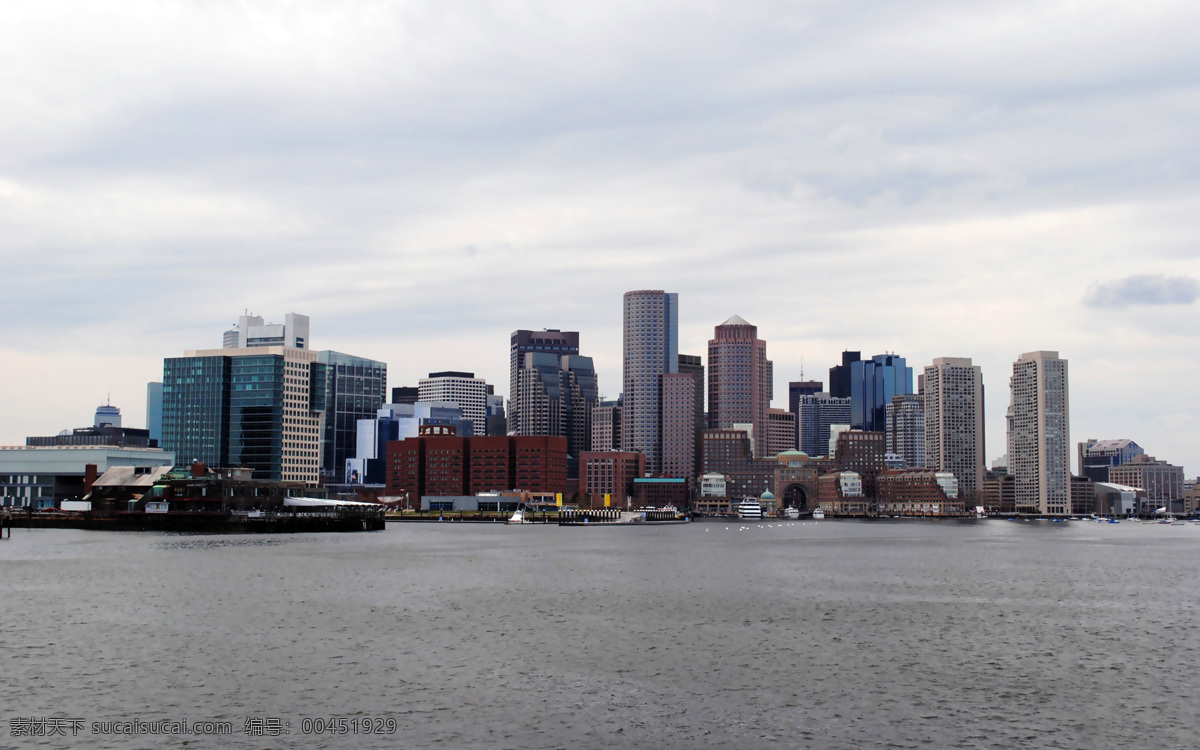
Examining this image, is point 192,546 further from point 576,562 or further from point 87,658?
point 87,658

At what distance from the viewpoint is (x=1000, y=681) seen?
55.8 metres

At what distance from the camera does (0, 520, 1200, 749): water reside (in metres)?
45.9

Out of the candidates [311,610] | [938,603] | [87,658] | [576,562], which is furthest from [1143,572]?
[87,658]

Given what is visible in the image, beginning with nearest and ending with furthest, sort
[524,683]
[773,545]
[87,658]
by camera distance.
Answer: [524,683]
[87,658]
[773,545]

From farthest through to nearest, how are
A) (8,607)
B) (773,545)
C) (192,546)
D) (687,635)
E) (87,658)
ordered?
(773,545)
(192,546)
(8,607)
(687,635)
(87,658)

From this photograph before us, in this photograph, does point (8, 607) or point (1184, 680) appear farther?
point (8, 607)

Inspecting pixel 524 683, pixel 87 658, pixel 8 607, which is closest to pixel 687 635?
pixel 524 683

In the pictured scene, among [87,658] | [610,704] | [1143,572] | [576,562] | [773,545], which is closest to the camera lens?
[610,704]

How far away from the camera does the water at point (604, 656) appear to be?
151 ft

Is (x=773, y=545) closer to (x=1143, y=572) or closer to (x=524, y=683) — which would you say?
(x=1143, y=572)

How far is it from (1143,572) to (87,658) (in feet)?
389

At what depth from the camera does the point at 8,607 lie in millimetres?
80938

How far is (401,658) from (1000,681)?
1251 inches

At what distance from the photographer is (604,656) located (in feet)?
204
